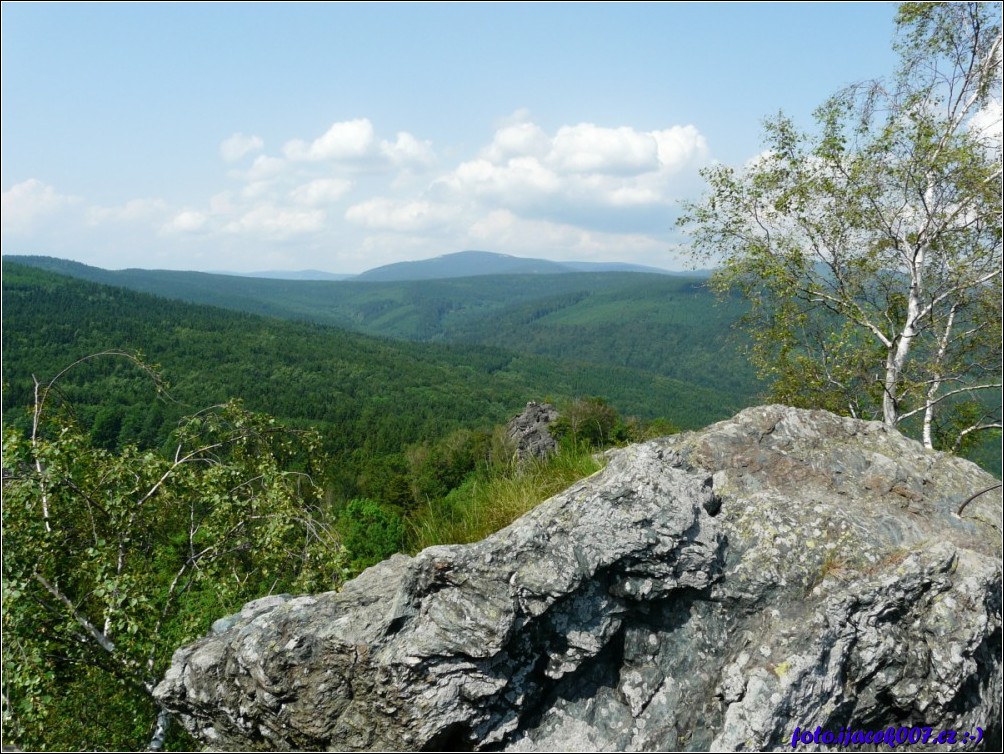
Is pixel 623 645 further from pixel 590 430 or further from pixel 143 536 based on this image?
pixel 590 430

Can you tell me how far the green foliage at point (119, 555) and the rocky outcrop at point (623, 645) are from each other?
1652 mm

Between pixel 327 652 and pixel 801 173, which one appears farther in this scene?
pixel 801 173

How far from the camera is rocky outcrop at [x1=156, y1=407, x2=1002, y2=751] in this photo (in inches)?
220

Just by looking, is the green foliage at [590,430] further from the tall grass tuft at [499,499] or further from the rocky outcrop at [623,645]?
the rocky outcrop at [623,645]

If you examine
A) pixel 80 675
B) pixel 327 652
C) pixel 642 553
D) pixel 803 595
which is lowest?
pixel 80 675

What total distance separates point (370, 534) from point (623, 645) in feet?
30.4

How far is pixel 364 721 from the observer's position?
18.9ft

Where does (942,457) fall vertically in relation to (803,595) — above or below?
above

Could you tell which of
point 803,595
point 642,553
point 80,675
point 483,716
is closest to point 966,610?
point 803,595

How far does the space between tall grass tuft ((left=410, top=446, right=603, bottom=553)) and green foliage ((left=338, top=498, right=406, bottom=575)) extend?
2.12 m

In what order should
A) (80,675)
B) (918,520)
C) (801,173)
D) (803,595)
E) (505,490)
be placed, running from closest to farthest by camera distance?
(803,595) < (918,520) < (80,675) < (505,490) < (801,173)

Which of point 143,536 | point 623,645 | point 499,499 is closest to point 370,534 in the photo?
point 499,499

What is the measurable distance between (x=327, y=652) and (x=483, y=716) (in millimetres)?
1664

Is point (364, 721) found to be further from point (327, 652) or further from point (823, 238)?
point (823, 238)
